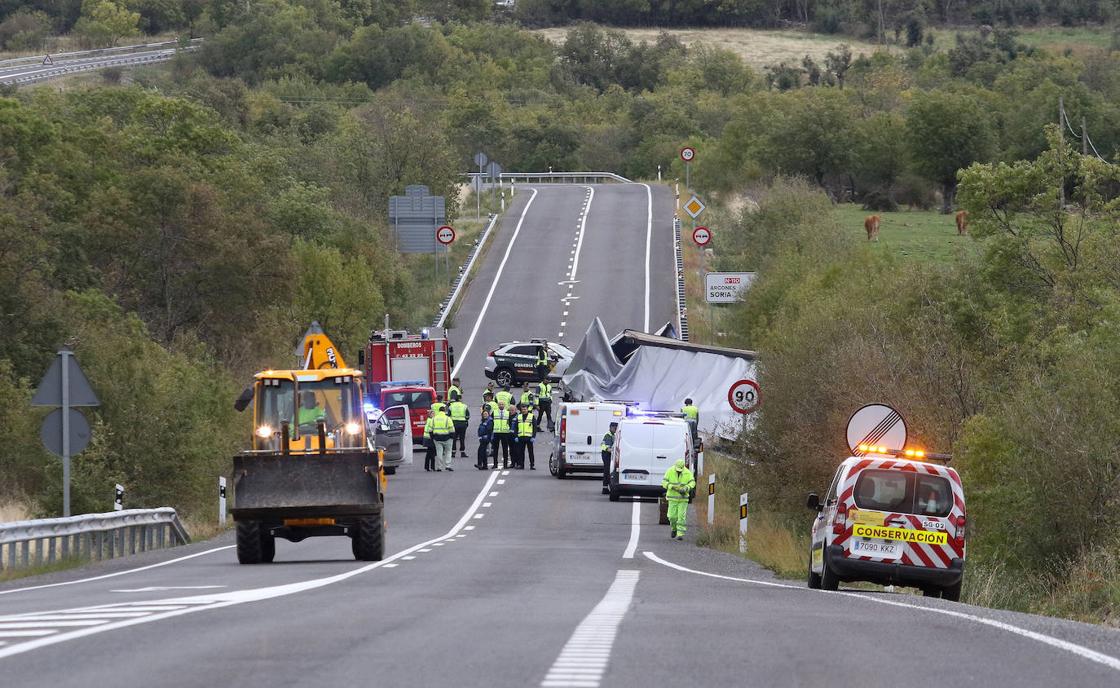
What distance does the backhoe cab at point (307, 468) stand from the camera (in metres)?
20.4

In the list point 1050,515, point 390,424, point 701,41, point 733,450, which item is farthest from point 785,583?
point 701,41

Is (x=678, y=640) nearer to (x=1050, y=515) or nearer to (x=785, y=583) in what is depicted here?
(x=785, y=583)

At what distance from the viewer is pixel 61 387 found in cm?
2173

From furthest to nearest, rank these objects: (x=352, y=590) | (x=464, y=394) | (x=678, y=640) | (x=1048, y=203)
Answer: (x=464, y=394), (x=1048, y=203), (x=352, y=590), (x=678, y=640)

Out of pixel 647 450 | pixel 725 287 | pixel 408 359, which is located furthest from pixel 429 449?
pixel 725 287

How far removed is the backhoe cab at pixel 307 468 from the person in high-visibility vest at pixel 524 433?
17.6 meters

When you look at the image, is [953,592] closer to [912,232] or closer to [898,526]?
[898,526]

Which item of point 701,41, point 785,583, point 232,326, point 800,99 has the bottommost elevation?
point 785,583

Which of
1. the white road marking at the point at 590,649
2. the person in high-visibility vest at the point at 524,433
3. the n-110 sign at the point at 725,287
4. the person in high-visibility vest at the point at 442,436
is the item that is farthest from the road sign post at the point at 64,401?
the n-110 sign at the point at 725,287

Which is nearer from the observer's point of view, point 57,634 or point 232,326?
point 57,634

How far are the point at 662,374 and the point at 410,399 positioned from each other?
7.33 m

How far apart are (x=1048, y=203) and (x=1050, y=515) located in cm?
2118

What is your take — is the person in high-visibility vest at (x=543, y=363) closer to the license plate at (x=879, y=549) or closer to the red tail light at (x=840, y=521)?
the red tail light at (x=840, y=521)

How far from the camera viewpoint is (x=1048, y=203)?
134ft
